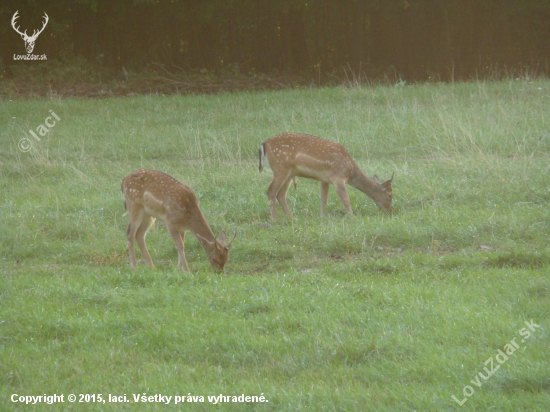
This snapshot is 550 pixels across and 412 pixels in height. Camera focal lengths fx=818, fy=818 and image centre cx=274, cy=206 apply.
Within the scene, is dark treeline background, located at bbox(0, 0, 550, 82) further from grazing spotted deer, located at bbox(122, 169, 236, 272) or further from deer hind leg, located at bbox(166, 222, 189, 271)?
deer hind leg, located at bbox(166, 222, 189, 271)

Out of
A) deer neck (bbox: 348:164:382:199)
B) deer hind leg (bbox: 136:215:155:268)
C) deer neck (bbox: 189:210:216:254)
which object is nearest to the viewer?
deer neck (bbox: 189:210:216:254)

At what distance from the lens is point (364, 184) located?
34.2 feet

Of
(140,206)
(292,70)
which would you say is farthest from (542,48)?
(140,206)

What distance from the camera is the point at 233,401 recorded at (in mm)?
5312

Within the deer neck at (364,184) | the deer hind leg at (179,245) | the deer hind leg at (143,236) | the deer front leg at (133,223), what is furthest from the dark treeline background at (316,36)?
the deer hind leg at (179,245)

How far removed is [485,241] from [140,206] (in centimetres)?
363

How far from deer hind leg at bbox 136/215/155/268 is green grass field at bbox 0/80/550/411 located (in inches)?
4.3

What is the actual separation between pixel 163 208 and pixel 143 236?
0.51m

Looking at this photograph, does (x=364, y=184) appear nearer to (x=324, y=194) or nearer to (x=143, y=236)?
(x=324, y=194)

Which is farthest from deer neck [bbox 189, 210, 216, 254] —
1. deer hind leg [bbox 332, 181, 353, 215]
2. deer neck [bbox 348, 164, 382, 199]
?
deer neck [bbox 348, 164, 382, 199]

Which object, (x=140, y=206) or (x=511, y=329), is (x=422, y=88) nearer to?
(x=140, y=206)

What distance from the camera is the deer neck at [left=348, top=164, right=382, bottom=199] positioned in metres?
10.3

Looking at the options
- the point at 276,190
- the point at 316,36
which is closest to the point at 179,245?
the point at 276,190

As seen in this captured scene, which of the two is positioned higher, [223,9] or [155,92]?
[223,9]
